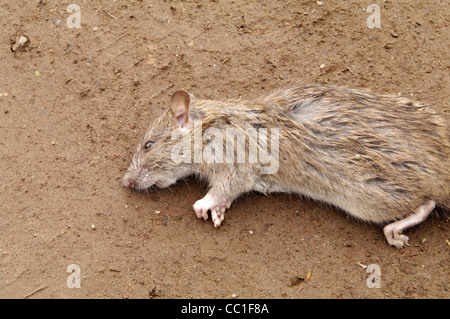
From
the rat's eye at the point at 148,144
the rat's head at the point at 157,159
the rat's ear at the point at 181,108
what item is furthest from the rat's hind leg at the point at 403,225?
the rat's eye at the point at 148,144

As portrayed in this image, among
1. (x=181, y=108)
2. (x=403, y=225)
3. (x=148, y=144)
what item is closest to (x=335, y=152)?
(x=403, y=225)

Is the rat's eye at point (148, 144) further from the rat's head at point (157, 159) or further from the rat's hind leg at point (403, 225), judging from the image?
the rat's hind leg at point (403, 225)

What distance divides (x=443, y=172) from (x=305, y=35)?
2.40 meters

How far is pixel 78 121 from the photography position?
519 centimetres

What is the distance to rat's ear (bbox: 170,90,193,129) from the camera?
4355mm

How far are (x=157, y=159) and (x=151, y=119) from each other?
2.44ft

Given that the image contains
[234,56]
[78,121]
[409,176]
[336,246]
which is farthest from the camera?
[234,56]

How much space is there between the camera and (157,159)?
4.66m

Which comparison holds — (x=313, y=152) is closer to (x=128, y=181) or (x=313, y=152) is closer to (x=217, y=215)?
(x=217, y=215)

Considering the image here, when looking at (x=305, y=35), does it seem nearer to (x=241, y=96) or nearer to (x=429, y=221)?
(x=241, y=96)

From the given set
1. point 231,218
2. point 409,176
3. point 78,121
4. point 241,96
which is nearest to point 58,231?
point 78,121

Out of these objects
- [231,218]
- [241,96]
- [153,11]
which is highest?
[153,11]

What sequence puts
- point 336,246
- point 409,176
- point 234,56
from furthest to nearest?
point 234,56 < point 336,246 < point 409,176

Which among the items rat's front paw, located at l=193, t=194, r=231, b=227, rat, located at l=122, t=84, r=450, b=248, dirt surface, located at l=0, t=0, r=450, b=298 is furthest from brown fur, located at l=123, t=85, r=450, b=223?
dirt surface, located at l=0, t=0, r=450, b=298
